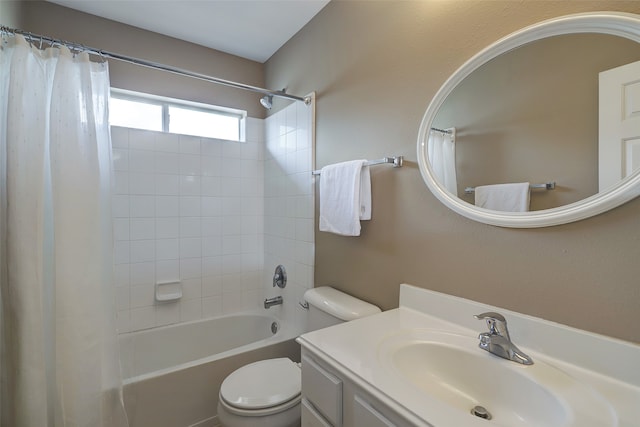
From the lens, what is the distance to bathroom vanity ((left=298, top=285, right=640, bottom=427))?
615 mm

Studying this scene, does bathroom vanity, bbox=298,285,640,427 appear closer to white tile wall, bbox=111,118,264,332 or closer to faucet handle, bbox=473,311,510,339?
faucet handle, bbox=473,311,510,339

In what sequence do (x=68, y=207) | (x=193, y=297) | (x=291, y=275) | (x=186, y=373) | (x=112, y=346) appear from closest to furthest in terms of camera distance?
(x=68, y=207), (x=112, y=346), (x=186, y=373), (x=291, y=275), (x=193, y=297)

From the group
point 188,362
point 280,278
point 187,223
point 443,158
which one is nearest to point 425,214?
point 443,158

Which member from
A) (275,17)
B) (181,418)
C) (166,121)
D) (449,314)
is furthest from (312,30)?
(181,418)

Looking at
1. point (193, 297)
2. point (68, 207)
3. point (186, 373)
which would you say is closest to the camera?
point (68, 207)

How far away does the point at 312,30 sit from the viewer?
73.4 inches

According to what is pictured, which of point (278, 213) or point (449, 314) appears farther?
point (278, 213)

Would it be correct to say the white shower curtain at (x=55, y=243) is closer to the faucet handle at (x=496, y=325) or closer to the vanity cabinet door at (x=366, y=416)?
the vanity cabinet door at (x=366, y=416)

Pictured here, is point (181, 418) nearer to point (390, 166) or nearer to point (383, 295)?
point (383, 295)

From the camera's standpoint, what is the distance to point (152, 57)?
2080 millimetres

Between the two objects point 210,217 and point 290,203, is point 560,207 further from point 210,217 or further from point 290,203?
point 210,217

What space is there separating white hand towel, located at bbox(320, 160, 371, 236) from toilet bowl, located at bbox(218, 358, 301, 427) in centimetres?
78

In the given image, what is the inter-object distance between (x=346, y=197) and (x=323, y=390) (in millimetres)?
846

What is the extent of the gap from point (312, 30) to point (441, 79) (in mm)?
1158
